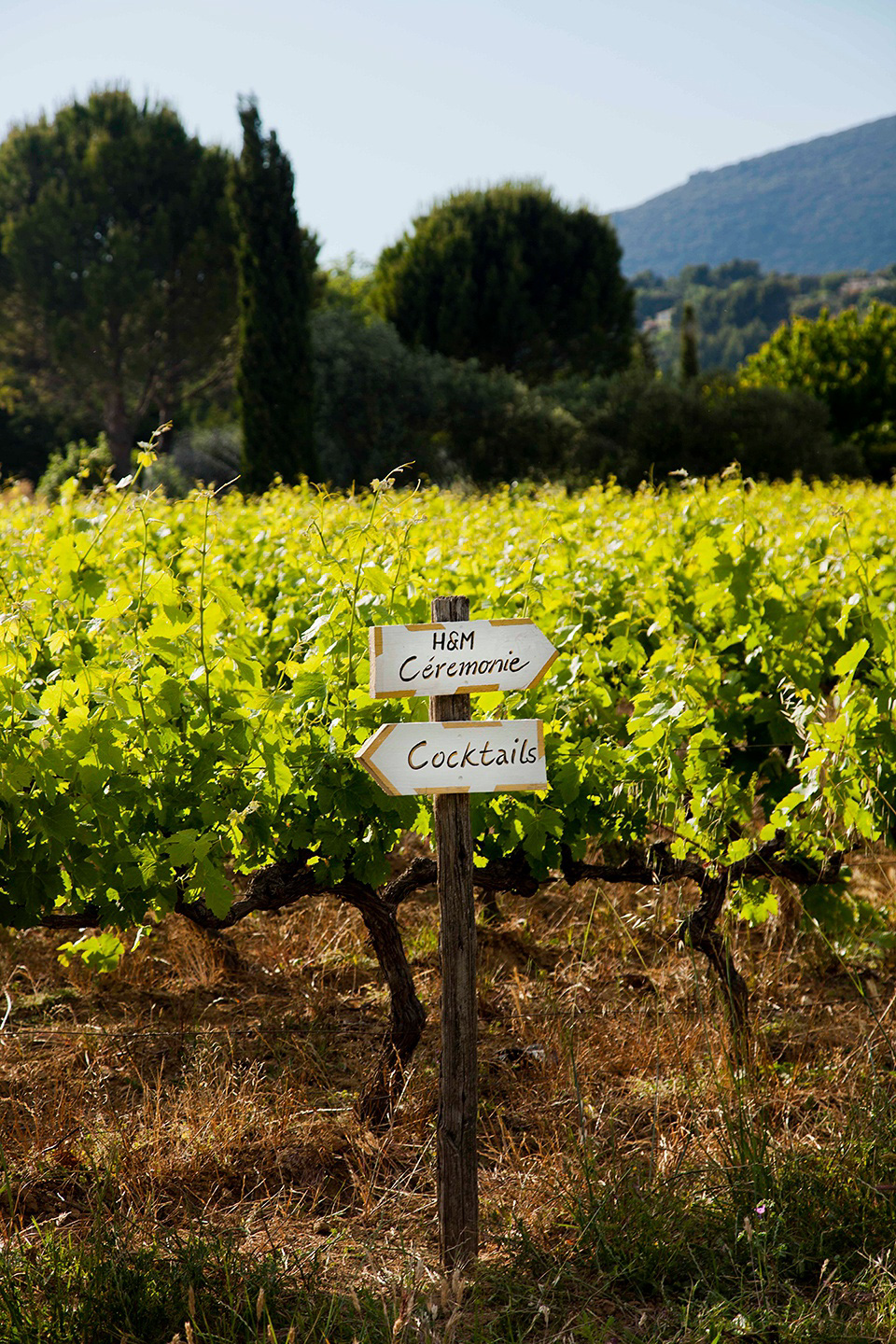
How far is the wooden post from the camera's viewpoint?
199 cm

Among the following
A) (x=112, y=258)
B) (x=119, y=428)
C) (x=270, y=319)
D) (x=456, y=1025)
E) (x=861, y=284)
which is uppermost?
(x=861, y=284)

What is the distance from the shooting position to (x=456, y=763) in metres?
1.89

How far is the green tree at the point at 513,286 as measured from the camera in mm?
24031

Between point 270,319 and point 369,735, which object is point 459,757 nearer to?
point 369,735

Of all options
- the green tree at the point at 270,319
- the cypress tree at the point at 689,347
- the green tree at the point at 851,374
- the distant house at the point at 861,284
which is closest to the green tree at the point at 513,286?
the cypress tree at the point at 689,347

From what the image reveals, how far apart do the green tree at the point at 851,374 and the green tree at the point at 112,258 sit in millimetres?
13584

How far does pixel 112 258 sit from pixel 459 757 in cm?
2436

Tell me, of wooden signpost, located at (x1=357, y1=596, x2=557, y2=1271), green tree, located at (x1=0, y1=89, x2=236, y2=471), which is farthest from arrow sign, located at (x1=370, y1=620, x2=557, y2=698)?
green tree, located at (x1=0, y1=89, x2=236, y2=471)

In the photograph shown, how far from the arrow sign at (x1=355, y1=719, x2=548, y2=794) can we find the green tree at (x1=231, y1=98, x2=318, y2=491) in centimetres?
1454

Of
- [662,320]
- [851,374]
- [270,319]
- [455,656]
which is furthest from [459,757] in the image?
[662,320]

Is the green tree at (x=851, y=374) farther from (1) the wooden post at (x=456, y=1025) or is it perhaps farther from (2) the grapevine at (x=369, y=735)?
(1) the wooden post at (x=456, y=1025)

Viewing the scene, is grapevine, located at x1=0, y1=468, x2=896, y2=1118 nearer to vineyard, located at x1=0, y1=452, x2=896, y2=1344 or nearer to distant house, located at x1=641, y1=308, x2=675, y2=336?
vineyard, located at x1=0, y1=452, x2=896, y2=1344

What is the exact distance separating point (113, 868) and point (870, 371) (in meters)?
28.2

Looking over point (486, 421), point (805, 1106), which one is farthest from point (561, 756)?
point (486, 421)
